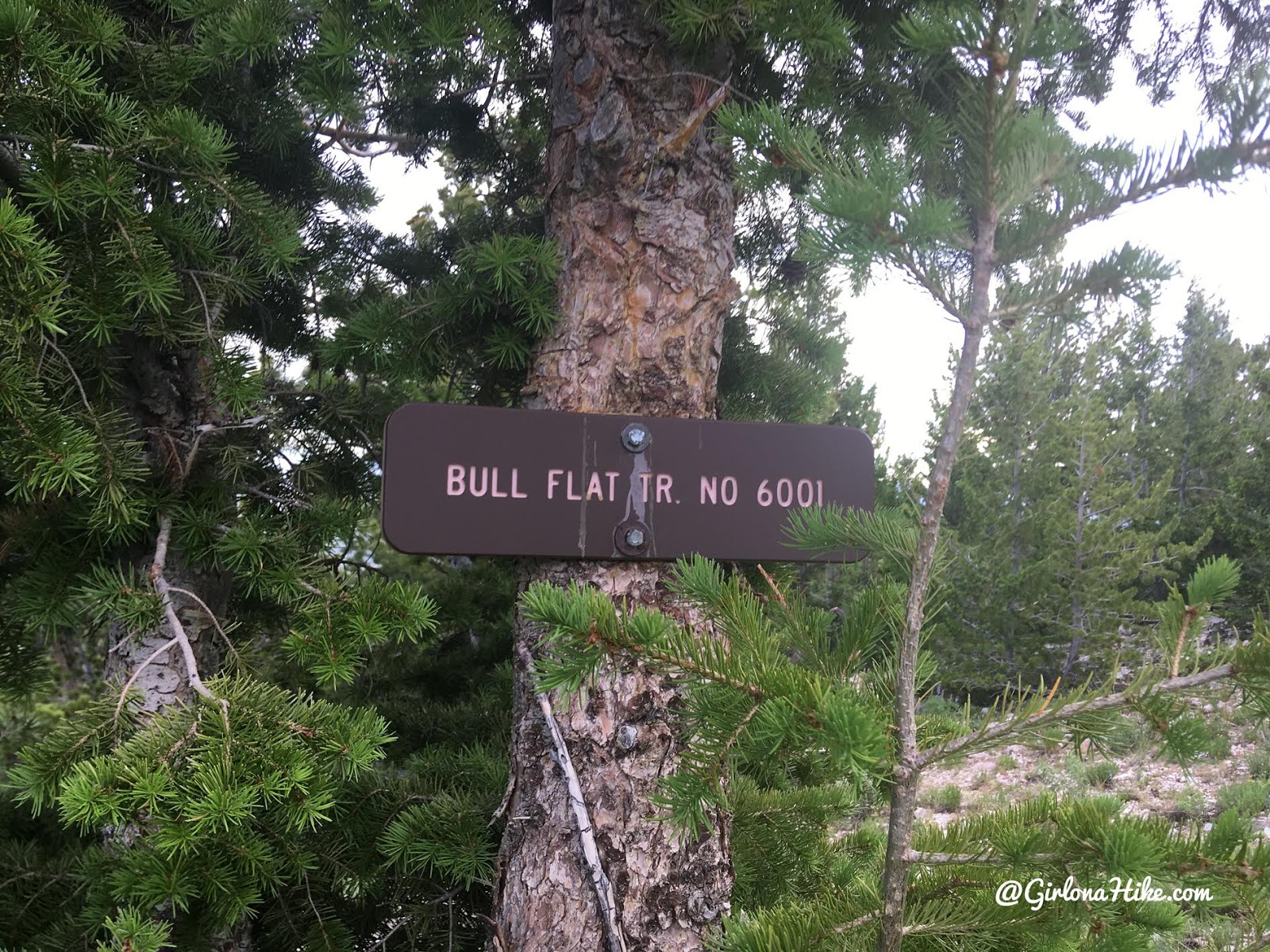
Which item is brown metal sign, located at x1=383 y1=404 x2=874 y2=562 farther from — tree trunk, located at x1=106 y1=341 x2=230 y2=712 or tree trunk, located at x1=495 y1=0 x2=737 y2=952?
tree trunk, located at x1=106 y1=341 x2=230 y2=712

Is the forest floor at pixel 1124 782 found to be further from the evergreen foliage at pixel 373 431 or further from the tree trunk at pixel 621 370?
the tree trunk at pixel 621 370

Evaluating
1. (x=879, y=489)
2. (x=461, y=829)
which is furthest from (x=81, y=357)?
(x=879, y=489)

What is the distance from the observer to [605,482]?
4.55 feet

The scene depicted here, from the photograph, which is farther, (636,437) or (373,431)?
(373,431)

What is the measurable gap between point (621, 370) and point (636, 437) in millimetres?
286

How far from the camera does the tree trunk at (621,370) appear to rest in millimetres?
1452

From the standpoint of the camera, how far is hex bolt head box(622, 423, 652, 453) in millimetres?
1373

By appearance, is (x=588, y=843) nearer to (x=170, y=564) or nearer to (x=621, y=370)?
(x=621, y=370)

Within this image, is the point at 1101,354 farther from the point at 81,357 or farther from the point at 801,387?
the point at 81,357

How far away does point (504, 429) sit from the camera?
4.46 feet

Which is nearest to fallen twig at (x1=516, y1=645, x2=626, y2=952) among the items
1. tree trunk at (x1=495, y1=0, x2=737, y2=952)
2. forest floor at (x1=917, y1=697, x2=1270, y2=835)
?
tree trunk at (x1=495, y1=0, x2=737, y2=952)

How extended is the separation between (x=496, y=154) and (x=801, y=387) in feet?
3.80

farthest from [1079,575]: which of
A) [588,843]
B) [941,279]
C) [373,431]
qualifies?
[941,279]

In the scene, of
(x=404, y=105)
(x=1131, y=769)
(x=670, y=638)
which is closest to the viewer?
(x=670, y=638)
